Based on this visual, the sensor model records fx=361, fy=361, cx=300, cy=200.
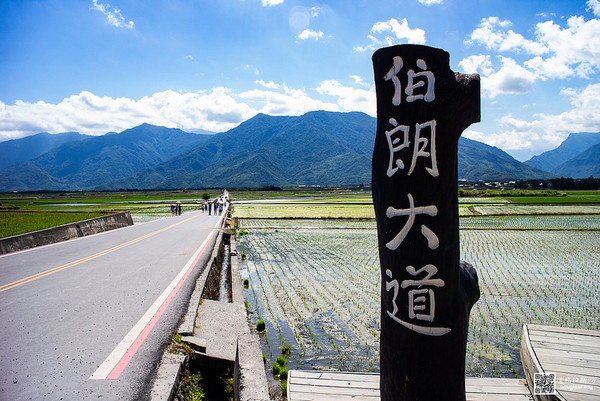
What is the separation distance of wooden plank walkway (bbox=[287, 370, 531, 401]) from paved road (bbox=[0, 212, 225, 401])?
1.67m

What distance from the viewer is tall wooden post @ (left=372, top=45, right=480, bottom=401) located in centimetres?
269

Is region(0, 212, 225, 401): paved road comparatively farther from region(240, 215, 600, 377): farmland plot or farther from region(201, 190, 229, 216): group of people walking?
region(201, 190, 229, 216): group of people walking

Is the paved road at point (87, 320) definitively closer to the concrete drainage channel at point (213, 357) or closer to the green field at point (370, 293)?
the concrete drainage channel at point (213, 357)

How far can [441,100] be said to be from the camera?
2.68 meters

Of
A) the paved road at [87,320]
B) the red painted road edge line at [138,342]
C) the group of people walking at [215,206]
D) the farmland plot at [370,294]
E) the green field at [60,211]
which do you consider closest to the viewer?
the paved road at [87,320]

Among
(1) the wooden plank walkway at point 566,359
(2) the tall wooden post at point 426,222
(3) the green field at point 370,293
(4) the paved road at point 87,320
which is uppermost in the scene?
(2) the tall wooden post at point 426,222

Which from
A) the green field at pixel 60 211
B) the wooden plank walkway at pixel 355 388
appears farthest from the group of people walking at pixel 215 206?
the wooden plank walkway at pixel 355 388

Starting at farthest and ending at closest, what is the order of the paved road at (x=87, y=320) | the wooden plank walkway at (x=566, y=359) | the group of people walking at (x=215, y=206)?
the group of people walking at (x=215, y=206) → the paved road at (x=87, y=320) → the wooden plank walkway at (x=566, y=359)

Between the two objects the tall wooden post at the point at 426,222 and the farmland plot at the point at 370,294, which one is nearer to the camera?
the tall wooden post at the point at 426,222

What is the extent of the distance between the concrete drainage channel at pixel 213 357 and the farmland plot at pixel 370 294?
37.6 inches

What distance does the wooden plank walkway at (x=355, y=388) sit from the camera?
13.0 ft

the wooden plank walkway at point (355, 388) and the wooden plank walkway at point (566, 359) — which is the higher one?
the wooden plank walkway at point (566, 359)

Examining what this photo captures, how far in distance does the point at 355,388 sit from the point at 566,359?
2599 mm

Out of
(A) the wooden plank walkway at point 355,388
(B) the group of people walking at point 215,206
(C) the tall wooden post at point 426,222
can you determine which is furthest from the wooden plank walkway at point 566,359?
(B) the group of people walking at point 215,206
